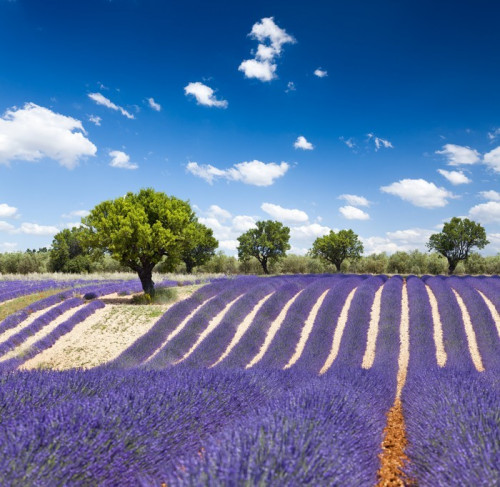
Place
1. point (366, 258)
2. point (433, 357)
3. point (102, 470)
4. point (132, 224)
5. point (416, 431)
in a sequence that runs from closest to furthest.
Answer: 1. point (102, 470)
2. point (416, 431)
3. point (433, 357)
4. point (132, 224)
5. point (366, 258)

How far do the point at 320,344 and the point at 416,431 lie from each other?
25.4ft

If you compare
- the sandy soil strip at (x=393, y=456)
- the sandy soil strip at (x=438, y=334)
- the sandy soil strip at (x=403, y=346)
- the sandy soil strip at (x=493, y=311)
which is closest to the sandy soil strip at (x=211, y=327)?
the sandy soil strip at (x=403, y=346)

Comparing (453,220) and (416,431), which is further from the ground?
(453,220)

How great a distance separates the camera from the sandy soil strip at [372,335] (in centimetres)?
1090

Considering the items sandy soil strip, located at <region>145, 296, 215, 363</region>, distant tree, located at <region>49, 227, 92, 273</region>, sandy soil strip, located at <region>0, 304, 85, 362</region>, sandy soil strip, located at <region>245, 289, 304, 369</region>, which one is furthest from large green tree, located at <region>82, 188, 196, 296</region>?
distant tree, located at <region>49, 227, 92, 273</region>

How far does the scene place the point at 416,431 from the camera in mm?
4301

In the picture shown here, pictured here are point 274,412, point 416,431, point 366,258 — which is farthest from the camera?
point 366,258

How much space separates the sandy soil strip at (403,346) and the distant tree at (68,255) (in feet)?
124

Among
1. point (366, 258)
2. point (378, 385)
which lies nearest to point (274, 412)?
point (378, 385)

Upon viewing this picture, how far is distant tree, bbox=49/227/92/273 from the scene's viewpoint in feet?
142

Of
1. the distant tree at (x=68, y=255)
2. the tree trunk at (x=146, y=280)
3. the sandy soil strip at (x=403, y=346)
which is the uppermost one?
the distant tree at (x=68, y=255)

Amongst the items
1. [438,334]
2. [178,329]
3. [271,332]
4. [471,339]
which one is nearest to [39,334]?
[178,329]

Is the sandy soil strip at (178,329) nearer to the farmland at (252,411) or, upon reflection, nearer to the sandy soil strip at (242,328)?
the farmland at (252,411)

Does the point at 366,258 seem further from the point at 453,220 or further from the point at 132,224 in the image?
the point at 132,224
